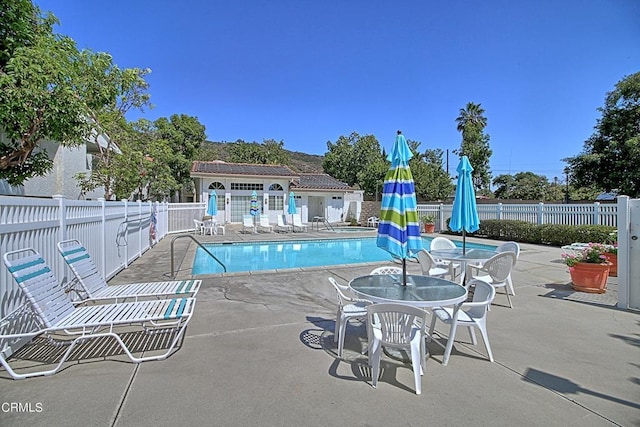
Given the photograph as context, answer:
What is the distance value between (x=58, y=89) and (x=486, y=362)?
776cm

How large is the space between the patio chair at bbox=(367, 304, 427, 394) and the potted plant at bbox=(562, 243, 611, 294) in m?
5.00

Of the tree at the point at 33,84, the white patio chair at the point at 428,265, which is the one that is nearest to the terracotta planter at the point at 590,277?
the white patio chair at the point at 428,265

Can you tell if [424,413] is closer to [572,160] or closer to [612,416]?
[612,416]

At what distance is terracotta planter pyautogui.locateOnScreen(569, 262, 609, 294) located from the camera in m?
5.90

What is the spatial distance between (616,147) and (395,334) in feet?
84.7

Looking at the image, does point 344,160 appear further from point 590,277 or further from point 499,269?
point 499,269

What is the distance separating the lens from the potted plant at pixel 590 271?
591 cm

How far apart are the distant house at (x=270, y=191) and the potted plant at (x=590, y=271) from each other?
19859mm

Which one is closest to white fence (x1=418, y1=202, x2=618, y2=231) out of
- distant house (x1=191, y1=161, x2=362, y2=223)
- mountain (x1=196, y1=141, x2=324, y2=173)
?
distant house (x1=191, y1=161, x2=362, y2=223)

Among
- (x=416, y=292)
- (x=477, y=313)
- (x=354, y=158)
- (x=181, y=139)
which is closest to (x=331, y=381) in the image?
(x=416, y=292)

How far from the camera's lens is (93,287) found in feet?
14.3

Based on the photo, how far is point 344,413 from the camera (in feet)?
8.14

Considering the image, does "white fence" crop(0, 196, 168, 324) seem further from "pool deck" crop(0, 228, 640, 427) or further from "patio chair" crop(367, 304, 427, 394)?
"patio chair" crop(367, 304, 427, 394)

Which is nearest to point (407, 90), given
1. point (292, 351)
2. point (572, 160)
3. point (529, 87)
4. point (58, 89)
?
point (529, 87)
